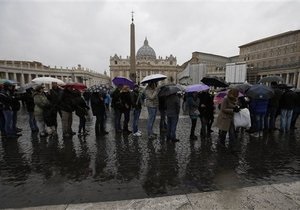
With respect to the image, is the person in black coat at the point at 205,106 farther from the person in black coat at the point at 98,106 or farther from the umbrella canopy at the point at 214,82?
the person in black coat at the point at 98,106

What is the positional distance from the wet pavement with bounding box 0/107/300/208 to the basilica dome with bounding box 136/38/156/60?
396 ft

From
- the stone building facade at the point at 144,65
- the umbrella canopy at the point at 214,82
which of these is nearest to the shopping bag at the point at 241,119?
the umbrella canopy at the point at 214,82

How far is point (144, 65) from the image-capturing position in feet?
389

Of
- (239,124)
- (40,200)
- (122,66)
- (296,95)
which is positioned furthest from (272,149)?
(122,66)

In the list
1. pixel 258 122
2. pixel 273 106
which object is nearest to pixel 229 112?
pixel 258 122

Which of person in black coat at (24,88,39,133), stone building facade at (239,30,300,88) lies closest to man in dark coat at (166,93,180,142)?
person in black coat at (24,88,39,133)

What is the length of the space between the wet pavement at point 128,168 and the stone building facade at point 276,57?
57671 mm

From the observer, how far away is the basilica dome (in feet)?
406

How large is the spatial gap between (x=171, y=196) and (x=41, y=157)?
3.38 metres

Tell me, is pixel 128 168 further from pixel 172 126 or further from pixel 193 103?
pixel 193 103

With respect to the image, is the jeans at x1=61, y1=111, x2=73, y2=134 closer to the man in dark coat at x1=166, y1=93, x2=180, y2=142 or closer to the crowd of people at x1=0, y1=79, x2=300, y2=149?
the crowd of people at x1=0, y1=79, x2=300, y2=149

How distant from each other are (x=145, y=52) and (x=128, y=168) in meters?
124

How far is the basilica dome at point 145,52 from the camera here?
124 m

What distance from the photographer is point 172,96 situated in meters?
6.01
